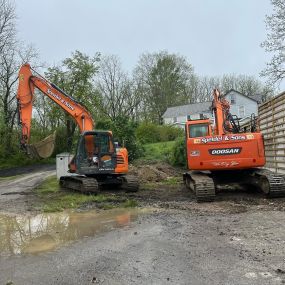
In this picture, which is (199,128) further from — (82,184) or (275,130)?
(82,184)

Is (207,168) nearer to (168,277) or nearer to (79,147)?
(79,147)

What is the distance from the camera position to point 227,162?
12578 mm

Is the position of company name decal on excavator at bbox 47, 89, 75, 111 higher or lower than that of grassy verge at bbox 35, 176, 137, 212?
higher

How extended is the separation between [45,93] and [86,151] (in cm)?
315

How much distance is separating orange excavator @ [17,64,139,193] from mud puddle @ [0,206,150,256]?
3719 mm

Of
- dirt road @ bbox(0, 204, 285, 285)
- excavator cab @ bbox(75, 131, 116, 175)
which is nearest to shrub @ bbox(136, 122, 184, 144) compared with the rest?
excavator cab @ bbox(75, 131, 116, 175)

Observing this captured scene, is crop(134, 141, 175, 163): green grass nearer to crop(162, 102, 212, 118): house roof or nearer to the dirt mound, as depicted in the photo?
A: the dirt mound

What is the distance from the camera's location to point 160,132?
1581 inches

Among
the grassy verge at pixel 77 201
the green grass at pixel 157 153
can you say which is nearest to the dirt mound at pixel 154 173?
the green grass at pixel 157 153

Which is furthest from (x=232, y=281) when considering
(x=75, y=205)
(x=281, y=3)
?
(x=281, y=3)

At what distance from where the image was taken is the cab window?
1414 cm

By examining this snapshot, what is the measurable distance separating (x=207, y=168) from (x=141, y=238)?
5595mm

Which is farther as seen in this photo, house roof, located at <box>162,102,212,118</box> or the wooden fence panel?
house roof, located at <box>162,102,212,118</box>

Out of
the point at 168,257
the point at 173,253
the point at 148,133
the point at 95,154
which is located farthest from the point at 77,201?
the point at 148,133
